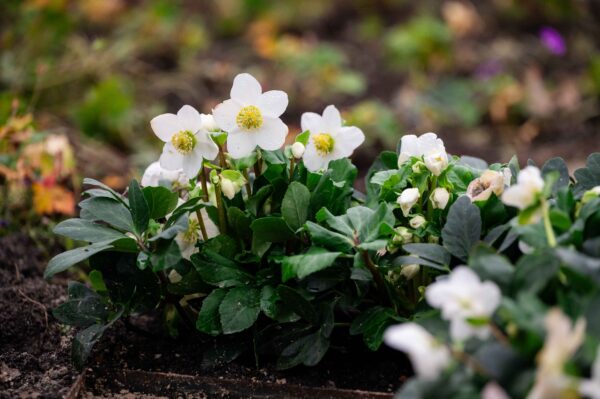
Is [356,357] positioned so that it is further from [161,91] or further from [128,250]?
[161,91]

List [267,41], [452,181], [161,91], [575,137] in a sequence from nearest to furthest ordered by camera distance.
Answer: [452,181], [575,137], [161,91], [267,41]

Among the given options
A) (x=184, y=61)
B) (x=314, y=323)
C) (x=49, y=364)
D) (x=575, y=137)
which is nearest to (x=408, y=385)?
(x=314, y=323)

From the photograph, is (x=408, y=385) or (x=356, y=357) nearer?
(x=408, y=385)

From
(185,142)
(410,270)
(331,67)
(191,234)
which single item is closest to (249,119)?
(185,142)

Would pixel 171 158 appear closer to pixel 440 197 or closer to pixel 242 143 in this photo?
pixel 242 143

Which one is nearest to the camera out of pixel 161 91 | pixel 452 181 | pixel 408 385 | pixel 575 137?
pixel 408 385

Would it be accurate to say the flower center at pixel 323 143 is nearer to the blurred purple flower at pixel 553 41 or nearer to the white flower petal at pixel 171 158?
the white flower petal at pixel 171 158
